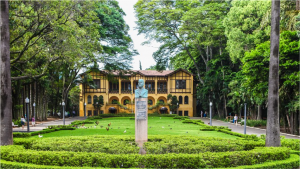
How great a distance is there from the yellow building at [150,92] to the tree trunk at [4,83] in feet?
115

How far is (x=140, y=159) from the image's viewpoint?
763 centimetres

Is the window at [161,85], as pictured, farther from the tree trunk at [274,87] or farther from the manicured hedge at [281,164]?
the manicured hedge at [281,164]

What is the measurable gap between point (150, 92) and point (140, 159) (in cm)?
3972

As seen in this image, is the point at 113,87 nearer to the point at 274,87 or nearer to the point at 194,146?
the point at 194,146

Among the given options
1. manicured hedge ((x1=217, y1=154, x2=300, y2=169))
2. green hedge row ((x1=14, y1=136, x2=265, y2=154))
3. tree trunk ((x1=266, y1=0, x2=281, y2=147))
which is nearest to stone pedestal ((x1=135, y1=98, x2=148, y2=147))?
green hedge row ((x1=14, y1=136, x2=265, y2=154))

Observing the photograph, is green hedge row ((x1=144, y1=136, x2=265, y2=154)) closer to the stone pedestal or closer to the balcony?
the stone pedestal

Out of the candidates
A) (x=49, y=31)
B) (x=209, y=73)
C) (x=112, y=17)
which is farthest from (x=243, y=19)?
(x=49, y=31)

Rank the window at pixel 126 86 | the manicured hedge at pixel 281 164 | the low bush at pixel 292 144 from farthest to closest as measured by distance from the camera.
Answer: the window at pixel 126 86, the low bush at pixel 292 144, the manicured hedge at pixel 281 164

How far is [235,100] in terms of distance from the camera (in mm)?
31750

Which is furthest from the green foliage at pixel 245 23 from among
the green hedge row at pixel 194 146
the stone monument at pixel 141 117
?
the stone monument at pixel 141 117

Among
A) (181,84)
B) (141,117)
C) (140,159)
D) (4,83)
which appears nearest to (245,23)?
(141,117)

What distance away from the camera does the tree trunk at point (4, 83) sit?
9.65 m

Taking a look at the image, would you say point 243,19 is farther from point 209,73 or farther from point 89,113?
point 89,113

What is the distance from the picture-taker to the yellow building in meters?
45.5
